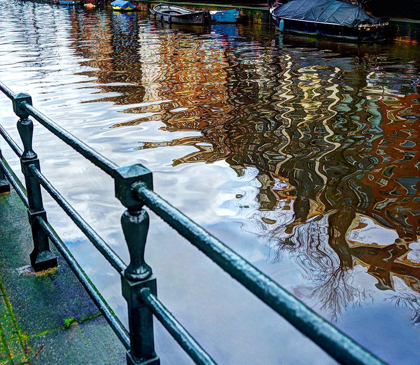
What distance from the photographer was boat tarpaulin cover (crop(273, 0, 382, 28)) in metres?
26.4

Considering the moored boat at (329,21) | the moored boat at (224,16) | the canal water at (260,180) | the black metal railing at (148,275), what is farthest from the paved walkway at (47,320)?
the moored boat at (224,16)

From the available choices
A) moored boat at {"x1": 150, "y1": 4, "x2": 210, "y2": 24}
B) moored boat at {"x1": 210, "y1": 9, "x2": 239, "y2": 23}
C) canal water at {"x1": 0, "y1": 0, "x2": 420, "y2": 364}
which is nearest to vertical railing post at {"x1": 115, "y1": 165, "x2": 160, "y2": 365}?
canal water at {"x1": 0, "y1": 0, "x2": 420, "y2": 364}

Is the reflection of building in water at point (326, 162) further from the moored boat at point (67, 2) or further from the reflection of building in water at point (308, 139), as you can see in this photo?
the moored boat at point (67, 2)

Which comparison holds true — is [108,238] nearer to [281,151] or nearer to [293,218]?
[293,218]

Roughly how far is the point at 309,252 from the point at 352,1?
2780 centimetres

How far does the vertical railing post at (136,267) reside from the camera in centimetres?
190

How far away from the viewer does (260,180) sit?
8.29 metres

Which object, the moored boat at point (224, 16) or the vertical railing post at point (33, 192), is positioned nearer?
the vertical railing post at point (33, 192)

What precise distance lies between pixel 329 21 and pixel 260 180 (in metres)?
21.7

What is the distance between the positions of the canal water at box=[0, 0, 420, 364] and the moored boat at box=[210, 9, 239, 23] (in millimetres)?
17534

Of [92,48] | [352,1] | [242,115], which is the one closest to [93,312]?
[242,115]

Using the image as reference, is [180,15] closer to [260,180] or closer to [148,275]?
[260,180]

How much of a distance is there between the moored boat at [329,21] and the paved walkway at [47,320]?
25.4 m

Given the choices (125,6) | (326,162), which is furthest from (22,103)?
(125,6)
